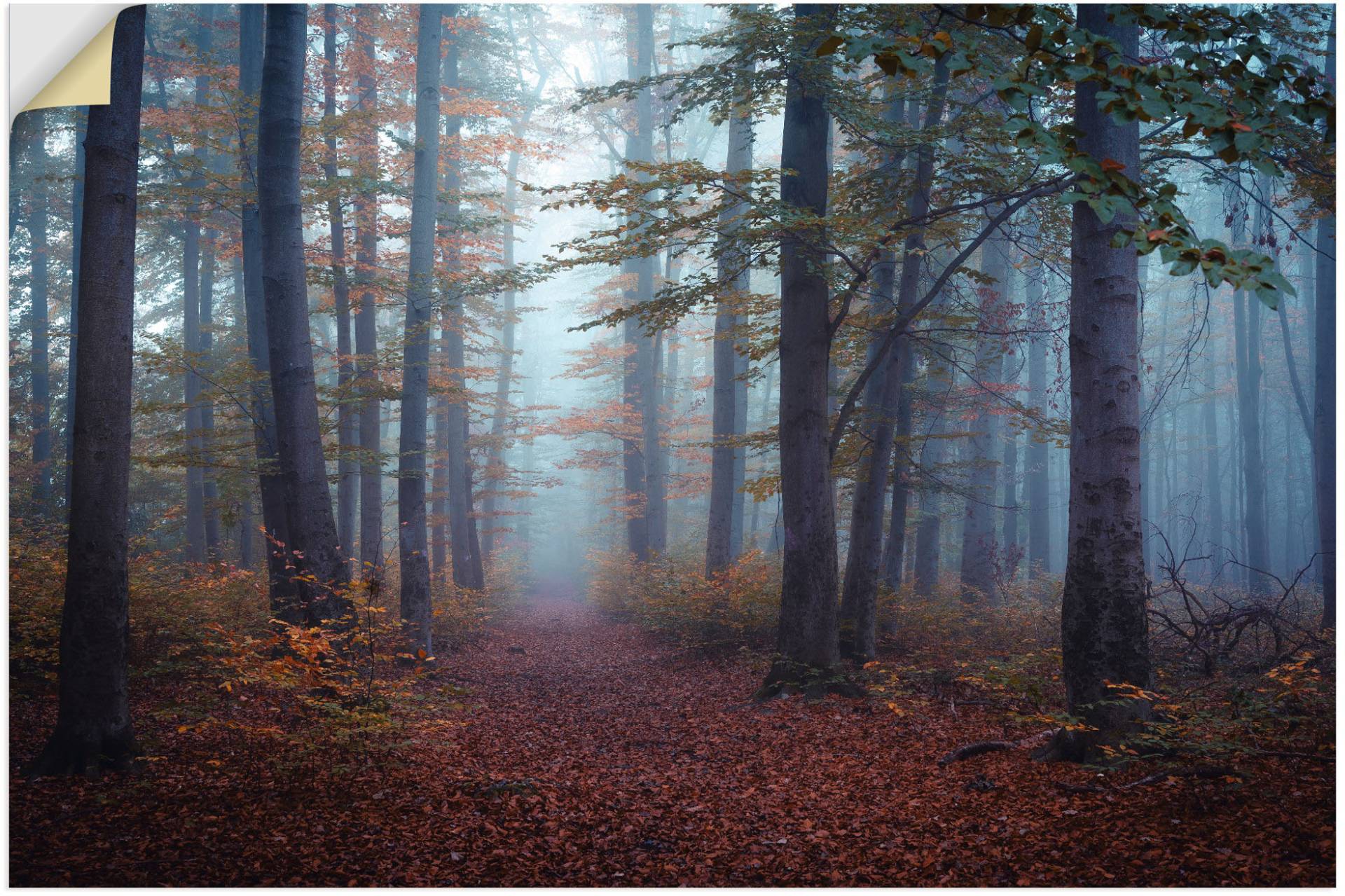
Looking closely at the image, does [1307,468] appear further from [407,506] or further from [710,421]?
[407,506]

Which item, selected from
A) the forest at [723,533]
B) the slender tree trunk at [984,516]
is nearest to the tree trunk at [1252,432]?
the forest at [723,533]

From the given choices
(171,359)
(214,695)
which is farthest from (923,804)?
Result: (171,359)

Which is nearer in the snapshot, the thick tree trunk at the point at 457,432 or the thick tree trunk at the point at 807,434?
the thick tree trunk at the point at 807,434

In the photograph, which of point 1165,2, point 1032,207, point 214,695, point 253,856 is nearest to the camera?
point 253,856

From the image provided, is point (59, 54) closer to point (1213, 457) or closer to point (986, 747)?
point (986, 747)

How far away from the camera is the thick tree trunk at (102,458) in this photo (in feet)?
13.5

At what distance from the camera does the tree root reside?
15.7ft

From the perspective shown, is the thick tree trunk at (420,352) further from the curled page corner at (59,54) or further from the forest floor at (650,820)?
the curled page corner at (59,54)

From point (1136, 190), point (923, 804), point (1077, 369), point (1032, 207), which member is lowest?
point (923, 804)

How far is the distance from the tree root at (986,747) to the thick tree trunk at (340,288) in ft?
25.7

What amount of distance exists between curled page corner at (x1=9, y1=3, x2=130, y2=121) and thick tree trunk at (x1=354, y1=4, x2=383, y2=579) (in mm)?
6594

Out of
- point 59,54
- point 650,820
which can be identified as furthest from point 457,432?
point 650,820

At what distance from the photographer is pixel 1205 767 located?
12.1 feet

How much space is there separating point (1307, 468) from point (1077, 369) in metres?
26.3
